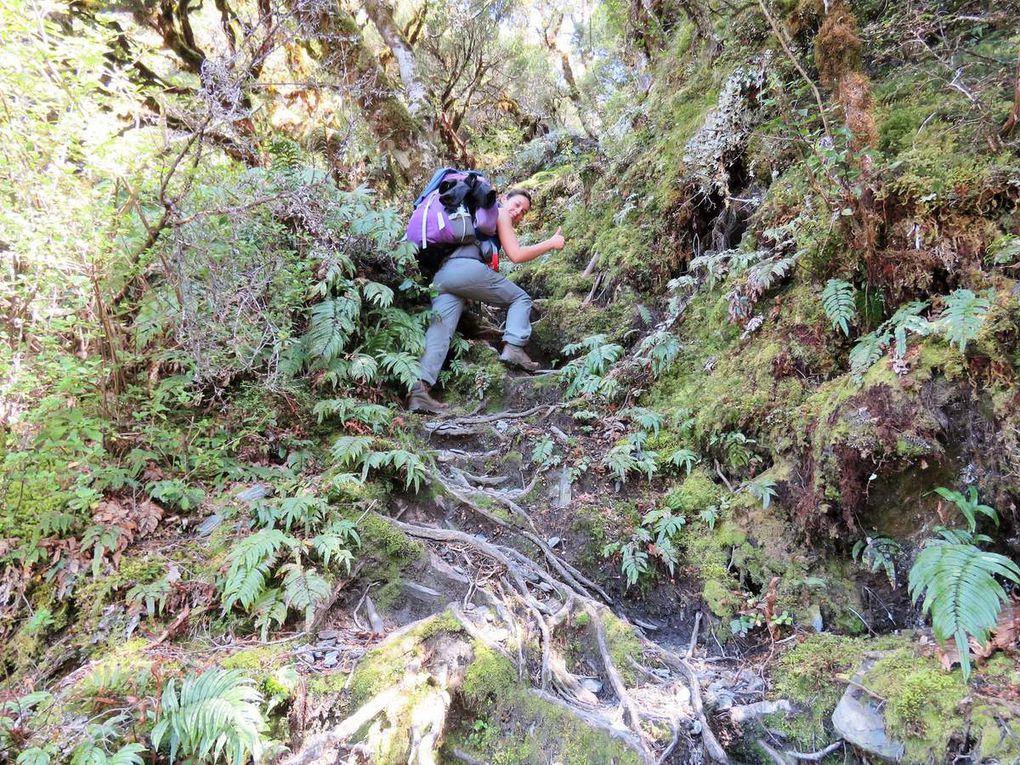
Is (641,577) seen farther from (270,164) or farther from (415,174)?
(415,174)

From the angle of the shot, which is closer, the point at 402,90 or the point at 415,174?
the point at 415,174

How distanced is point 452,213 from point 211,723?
549 centimetres

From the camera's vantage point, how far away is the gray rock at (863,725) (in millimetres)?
2605

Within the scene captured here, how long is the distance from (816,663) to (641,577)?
1.33m

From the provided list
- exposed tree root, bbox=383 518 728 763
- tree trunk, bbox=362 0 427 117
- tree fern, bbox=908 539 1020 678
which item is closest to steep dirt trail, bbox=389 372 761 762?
exposed tree root, bbox=383 518 728 763

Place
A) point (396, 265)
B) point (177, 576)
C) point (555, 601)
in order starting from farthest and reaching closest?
point (396, 265) < point (555, 601) < point (177, 576)

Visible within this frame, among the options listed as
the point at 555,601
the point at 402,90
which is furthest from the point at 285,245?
the point at 402,90

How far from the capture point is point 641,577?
4.18 m

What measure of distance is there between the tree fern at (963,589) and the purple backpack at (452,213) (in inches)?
215

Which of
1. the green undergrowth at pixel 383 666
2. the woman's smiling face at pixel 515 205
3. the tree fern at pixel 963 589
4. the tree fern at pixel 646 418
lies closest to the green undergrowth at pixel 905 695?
the tree fern at pixel 963 589

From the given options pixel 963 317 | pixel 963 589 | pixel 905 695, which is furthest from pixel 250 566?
pixel 963 317

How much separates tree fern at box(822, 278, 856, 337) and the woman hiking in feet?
11.8

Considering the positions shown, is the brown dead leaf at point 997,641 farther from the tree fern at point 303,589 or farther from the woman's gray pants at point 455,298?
the woman's gray pants at point 455,298

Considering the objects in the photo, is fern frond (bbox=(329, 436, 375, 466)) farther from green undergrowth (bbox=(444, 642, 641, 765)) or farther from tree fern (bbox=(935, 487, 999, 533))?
tree fern (bbox=(935, 487, 999, 533))
